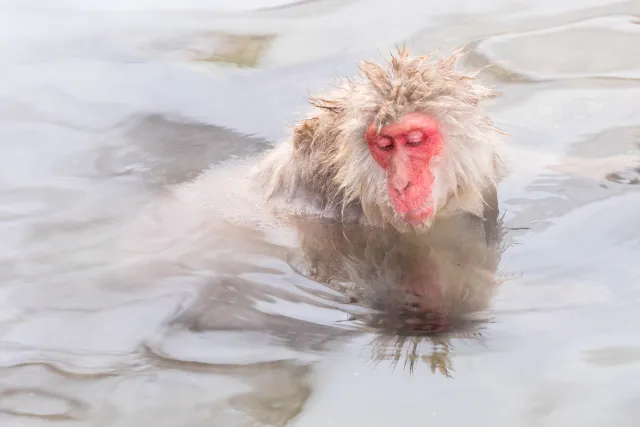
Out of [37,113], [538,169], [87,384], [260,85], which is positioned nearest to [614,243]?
[538,169]

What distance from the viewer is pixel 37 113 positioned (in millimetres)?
4660

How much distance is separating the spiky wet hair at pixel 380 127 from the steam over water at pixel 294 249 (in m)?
0.14

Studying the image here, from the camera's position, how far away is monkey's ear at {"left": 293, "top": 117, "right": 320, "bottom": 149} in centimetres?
339

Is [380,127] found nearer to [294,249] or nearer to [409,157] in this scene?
[409,157]

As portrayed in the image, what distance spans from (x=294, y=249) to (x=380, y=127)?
2.37 ft

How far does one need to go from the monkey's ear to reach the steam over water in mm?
322

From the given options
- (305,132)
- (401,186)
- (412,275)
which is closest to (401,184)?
(401,186)

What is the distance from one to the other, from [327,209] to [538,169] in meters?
0.88

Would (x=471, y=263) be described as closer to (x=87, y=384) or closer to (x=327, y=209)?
(x=327, y=209)

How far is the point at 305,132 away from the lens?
3418mm

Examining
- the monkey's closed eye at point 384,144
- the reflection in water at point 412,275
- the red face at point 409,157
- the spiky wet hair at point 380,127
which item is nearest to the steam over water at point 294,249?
the reflection in water at point 412,275

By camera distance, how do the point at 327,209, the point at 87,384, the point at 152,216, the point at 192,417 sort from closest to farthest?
the point at 192,417 → the point at 87,384 → the point at 327,209 → the point at 152,216

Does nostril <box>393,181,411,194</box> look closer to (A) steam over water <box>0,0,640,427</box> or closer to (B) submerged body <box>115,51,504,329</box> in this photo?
(B) submerged body <box>115,51,504,329</box>

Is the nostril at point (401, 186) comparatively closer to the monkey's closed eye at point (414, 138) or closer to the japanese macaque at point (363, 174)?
the japanese macaque at point (363, 174)
